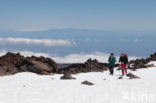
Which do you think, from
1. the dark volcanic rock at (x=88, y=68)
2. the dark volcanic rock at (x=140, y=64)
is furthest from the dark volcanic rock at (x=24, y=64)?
the dark volcanic rock at (x=140, y=64)

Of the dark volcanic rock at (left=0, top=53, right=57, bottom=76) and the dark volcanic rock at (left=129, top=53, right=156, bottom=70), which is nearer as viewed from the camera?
the dark volcanic rock at (left=0, top=53, right=57, bottom=76)

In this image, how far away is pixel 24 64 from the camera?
30.0m

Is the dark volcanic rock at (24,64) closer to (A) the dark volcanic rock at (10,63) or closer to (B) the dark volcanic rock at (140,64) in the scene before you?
(A) the dark volcanic rock at (10,63)

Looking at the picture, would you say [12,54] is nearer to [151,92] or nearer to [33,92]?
[33,92]

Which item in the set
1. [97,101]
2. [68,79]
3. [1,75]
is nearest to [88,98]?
[97,101]

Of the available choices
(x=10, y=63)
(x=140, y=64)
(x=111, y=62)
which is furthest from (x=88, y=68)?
(x=10, y=63)

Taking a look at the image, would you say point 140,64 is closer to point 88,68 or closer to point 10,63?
point 88,68

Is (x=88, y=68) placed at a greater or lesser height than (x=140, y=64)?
lesser

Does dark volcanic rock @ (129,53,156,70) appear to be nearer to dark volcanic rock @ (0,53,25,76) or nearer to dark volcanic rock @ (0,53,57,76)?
dark volcanic rock @ (0,53,57,76)

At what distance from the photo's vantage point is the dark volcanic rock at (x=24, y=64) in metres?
28.8

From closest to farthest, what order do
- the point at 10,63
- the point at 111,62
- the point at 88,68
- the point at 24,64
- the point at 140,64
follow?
the point at 111,62 < the point at 24,64 < the point at 10,63 < the point at 88,68 < the point at 140,64

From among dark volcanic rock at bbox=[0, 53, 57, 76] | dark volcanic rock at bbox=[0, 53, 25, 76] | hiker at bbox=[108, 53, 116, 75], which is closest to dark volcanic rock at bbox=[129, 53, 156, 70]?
hiker at bbox=[108, 53, 116, 75]

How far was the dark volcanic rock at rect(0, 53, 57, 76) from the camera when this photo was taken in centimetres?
2882

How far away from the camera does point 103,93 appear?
625 inches
